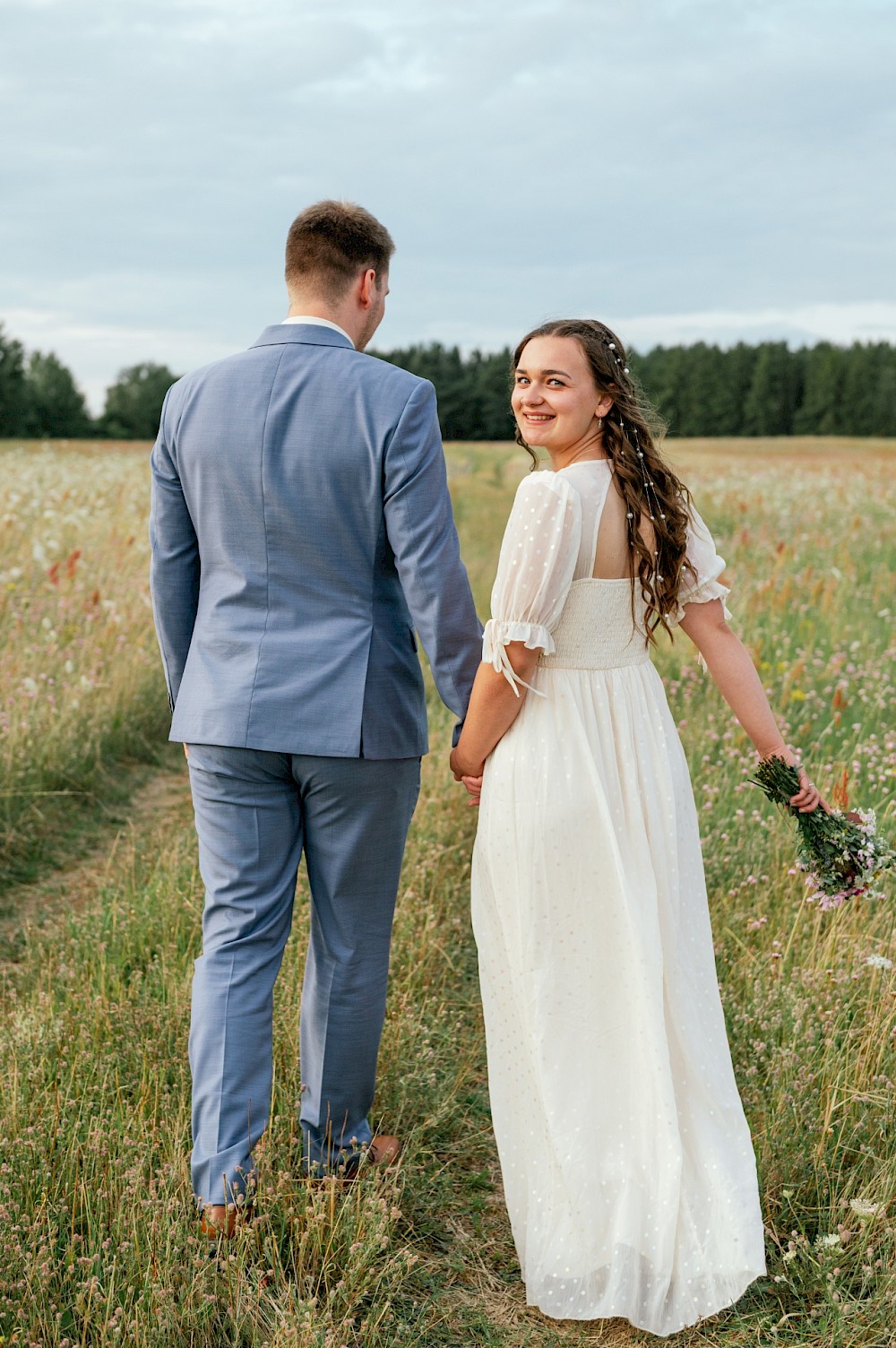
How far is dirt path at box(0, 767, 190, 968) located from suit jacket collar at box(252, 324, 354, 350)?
2.72 meters

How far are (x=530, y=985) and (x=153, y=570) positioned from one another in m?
1.45

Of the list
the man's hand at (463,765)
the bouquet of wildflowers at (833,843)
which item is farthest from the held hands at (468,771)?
the bouquet of wildflowers at (833,843)

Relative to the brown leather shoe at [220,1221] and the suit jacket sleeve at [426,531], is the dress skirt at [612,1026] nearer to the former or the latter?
the suit jacket sleeve at [426,531]

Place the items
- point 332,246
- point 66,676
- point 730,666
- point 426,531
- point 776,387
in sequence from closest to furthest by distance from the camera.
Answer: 1. point 426,531
2. point 332,246
3. point 730,666
4. point 66,676
5. point 776,387

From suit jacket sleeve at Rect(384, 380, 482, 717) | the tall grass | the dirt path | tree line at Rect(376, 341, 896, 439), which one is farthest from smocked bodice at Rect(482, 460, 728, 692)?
tree line at Rect(376, 341, 896, 439)

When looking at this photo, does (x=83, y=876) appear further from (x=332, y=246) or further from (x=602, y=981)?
(x=332, y=246)

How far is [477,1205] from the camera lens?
3.20m

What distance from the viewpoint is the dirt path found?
4855 millimetres

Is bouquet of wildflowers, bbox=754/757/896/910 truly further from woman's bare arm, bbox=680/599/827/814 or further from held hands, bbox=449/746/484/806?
held hands, bbox=449/746/484/806

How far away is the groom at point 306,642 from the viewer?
267cm

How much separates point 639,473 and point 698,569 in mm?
314

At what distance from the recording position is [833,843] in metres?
3.05

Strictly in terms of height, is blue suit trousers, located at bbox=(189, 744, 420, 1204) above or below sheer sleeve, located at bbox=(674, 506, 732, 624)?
below

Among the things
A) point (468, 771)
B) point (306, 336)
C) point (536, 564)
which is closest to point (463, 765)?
point (468, 771)
